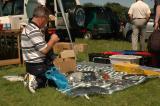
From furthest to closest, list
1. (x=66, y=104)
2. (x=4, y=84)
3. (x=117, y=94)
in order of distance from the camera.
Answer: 1. (x=4, y=84)
2. (x=117, y=94)
3. (x=66, y=104)

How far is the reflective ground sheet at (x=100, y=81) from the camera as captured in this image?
6.80m

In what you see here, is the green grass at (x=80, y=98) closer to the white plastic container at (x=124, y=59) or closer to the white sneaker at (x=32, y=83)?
the white sneaker at (x=32, y=83)

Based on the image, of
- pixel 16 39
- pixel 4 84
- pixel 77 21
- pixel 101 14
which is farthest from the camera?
pixel 101 14

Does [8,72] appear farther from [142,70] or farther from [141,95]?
[141,95]

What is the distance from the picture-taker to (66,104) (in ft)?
20.5

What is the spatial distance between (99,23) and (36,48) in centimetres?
1332

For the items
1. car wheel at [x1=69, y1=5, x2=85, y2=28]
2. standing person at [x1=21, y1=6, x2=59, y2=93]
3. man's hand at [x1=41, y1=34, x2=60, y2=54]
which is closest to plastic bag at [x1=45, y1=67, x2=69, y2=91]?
standing person at [x1=21, y1=6, x2=59, y2=93]

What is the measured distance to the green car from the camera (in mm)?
20141

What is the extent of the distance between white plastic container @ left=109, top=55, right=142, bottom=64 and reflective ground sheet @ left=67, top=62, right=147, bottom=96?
15.6 inches

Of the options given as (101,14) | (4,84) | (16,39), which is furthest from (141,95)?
(101,14)

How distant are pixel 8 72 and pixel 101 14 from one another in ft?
38.5

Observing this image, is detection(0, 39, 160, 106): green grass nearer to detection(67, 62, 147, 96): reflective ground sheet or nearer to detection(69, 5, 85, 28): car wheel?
detection(67, 62, 147, 96): reflective ground sheet

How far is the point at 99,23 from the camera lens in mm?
20328

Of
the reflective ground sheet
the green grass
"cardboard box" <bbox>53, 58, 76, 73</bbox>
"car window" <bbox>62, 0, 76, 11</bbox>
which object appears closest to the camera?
the green grass
